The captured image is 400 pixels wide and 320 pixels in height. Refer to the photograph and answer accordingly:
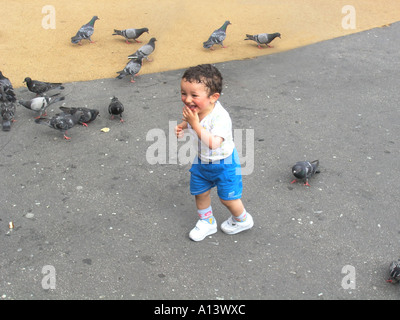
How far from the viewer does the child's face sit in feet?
11.3

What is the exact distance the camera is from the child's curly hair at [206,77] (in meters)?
3.45

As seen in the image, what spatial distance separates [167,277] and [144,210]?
3.03 ft

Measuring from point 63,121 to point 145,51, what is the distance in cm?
267

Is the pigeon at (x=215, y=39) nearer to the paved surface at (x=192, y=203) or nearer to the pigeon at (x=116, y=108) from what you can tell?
the paved surface at (x=192, y=203)

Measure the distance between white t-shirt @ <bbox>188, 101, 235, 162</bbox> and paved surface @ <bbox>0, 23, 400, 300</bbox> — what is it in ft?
2.76

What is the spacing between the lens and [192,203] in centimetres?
464

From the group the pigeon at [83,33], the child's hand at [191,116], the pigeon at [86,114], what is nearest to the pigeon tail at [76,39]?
the pigeon at [83,33]

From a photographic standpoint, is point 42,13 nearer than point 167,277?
No

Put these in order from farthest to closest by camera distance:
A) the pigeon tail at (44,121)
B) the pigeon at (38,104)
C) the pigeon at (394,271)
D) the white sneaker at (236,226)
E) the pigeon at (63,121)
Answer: the pigeon at (38,104) < the pigeon tail at (44,121) < the pigeon at (63,121) < the white sneaker at (236,226) < the pigeon at (394,271)

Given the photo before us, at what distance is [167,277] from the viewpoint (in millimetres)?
3766

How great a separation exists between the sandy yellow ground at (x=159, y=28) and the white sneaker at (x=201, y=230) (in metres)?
3.96

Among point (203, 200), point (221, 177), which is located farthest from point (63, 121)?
point (221, 177)
